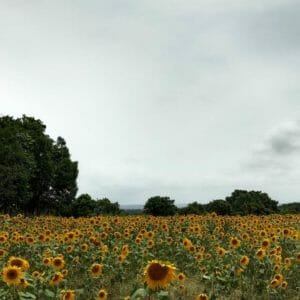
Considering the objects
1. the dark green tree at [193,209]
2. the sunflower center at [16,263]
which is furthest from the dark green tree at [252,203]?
the sunflower center at [16,263]

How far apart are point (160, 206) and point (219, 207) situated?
3.20m

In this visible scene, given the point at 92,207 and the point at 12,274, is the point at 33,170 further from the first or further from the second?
the point at 12,274

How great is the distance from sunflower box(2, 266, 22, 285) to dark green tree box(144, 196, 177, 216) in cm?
2328

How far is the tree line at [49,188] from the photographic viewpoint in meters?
31.3

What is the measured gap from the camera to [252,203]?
105 feet

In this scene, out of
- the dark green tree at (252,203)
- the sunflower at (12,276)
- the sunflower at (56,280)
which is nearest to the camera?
the sunflower at (12,276)

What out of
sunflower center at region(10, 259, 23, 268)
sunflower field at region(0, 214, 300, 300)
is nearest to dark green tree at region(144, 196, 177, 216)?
sunflower field at region(0, 214, 300, 300)

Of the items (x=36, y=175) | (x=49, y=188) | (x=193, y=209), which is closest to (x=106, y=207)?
(x=193, y=209)

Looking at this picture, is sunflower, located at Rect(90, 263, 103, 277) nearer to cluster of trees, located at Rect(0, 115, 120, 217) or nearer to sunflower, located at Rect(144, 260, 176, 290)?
sunflower, located at Rect(144, 260, 176, 290)

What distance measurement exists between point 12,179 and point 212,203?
23.2 metres

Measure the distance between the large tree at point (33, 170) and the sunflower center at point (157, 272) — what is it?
4396 centimetres

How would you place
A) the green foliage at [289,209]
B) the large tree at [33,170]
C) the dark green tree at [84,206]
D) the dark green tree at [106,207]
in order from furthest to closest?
1. the large tree at [33,170]
2. the dark green tree at [84,206]
3. the dark green tree at [106,207]
4. the green foliage at [289,209]

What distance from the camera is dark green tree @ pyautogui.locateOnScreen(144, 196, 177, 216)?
3019 centimetres

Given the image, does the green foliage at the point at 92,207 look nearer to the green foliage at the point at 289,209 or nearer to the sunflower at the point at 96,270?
the green foliage at the point at 289,209
